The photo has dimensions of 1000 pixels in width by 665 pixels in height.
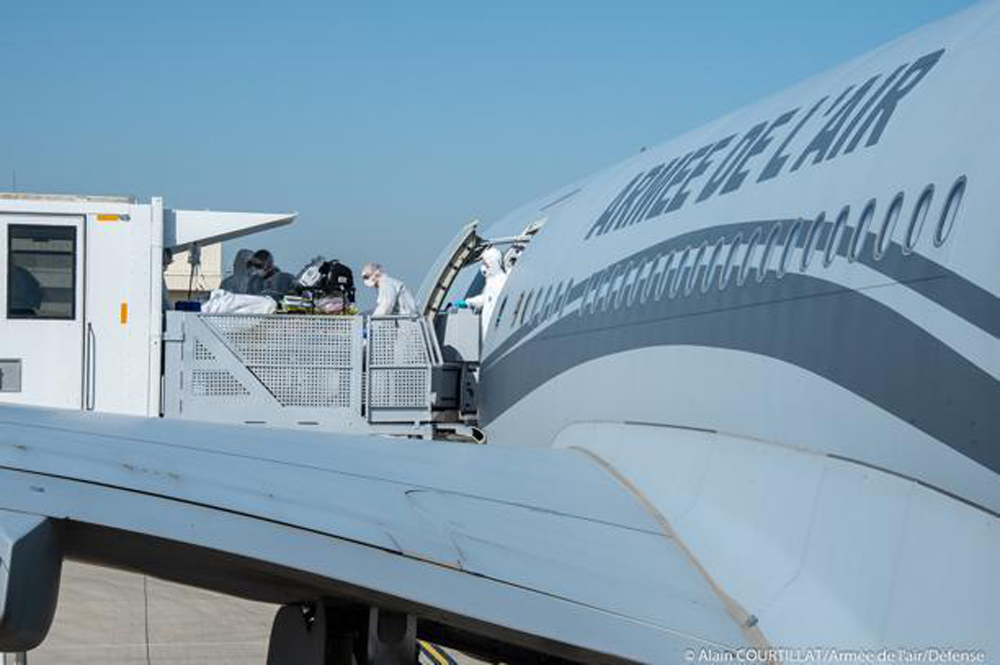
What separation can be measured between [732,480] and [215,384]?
7.90 meters

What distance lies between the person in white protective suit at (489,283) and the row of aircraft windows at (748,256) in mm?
3672

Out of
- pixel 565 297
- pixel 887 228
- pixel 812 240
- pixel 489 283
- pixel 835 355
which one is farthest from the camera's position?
pixel 489 283

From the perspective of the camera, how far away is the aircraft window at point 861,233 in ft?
18.2

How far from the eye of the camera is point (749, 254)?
684 centimetres

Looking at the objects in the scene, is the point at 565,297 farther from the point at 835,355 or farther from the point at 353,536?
the point at 353,536

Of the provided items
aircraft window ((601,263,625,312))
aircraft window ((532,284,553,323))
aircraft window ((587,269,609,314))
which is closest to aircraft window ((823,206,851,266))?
aircraft window ((601,263,625,312))

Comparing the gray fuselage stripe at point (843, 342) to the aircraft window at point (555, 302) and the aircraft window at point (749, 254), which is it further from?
the aircraft window at point (555, 302)

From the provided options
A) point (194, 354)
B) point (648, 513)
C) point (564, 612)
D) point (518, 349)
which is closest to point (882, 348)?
point (564, 612)

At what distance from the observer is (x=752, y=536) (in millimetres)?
5789

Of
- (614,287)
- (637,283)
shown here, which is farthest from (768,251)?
(614,287)

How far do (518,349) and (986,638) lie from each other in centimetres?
747

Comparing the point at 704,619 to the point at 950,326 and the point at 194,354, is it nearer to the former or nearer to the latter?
the point at 950,326

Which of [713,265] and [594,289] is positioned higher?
[713,265]

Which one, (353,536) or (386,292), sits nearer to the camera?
(353,536)
